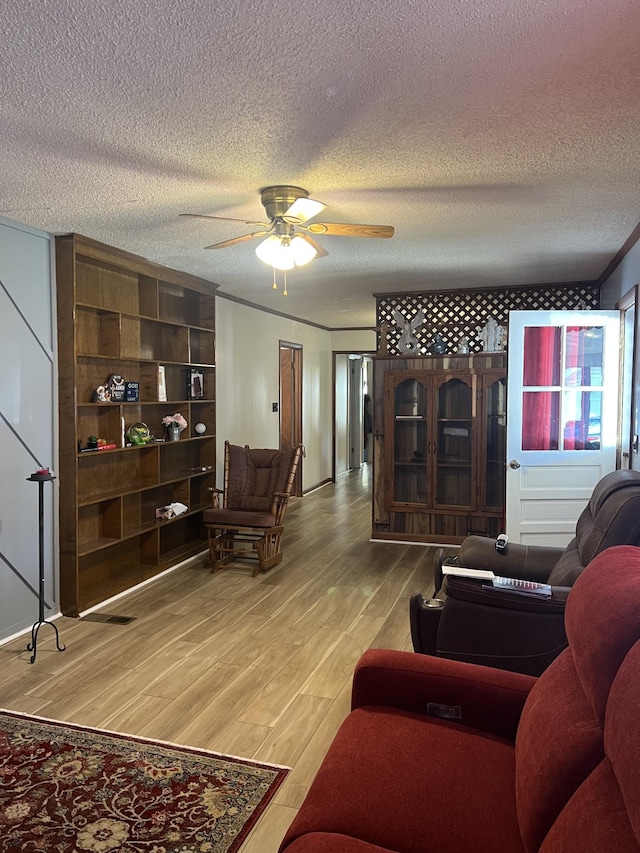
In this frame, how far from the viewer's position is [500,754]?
1.70 m

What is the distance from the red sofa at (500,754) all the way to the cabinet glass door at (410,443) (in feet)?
14.3

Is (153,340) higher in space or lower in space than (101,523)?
higher

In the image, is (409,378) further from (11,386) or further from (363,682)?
(363,682)

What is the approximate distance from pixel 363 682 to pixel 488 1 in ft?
6.20

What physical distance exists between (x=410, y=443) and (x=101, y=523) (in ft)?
9.82

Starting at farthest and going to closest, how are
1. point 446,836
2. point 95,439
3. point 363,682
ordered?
1. point 95,439
2. point 363,682
3. point 446,836

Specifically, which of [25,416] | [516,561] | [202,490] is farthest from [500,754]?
[202,490]

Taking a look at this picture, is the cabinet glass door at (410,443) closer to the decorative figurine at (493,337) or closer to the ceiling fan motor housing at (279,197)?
the decorative figurine at (493,337)

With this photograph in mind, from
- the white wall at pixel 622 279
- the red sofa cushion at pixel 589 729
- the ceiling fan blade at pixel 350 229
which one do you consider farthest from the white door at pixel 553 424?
the red sofa cushion at pixel 589 729

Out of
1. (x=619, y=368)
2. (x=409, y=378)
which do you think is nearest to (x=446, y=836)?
(x=619, y=368)

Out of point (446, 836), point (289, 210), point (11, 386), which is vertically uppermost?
point (289, 210)

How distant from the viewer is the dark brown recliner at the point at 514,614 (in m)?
2.44

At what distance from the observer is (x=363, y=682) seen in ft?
6.39

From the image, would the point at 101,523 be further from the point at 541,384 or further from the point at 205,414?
the point at 541,384
